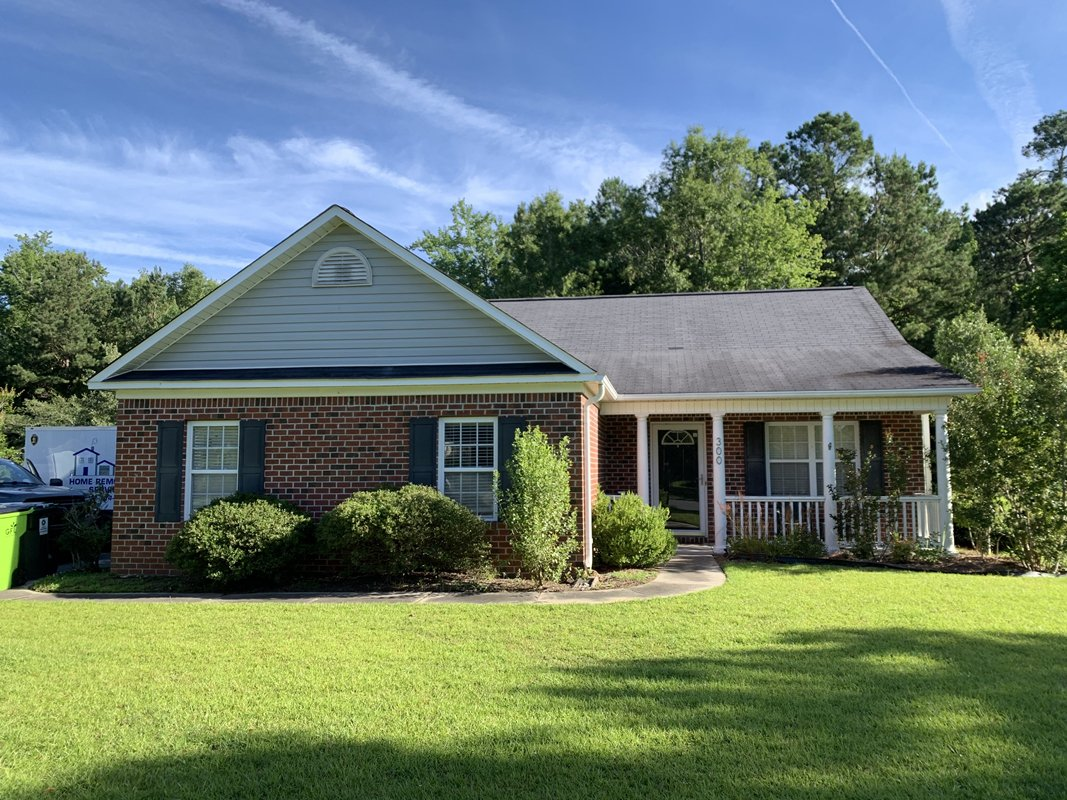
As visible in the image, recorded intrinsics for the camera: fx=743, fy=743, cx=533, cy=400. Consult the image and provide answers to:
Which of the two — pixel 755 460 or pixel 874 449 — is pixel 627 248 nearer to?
pixel 755 460

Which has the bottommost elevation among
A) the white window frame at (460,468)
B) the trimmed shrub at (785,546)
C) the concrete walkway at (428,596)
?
the concrete walkway at (428,596)

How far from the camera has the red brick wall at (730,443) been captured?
546 inches

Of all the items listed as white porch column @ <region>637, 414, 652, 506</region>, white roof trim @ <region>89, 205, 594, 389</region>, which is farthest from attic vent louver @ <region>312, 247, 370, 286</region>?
white porch column @ <region>637, 414, 652, 506</region>

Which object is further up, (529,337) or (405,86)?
(405,86)

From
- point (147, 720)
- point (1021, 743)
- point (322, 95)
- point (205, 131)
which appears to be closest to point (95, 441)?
point (205, 131)

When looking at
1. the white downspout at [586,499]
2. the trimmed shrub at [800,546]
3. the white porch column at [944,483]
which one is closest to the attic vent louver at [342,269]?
the white downspout at [586,499]

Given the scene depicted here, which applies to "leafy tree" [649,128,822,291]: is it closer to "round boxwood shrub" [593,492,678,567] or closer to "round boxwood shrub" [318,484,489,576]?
"round boxwood shrub" [593,492,678,567]

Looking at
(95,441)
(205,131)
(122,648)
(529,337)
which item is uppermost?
(205,131)

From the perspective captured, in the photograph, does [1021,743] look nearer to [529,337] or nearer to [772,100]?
[529,337]

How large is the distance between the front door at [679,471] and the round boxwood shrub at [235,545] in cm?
755

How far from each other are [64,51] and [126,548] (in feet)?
27.3

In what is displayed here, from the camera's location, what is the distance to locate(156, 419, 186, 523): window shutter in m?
11.1

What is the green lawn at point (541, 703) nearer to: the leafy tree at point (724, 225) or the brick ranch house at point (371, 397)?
the brick ranch house at point (371, 397)

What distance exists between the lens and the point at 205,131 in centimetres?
1417
